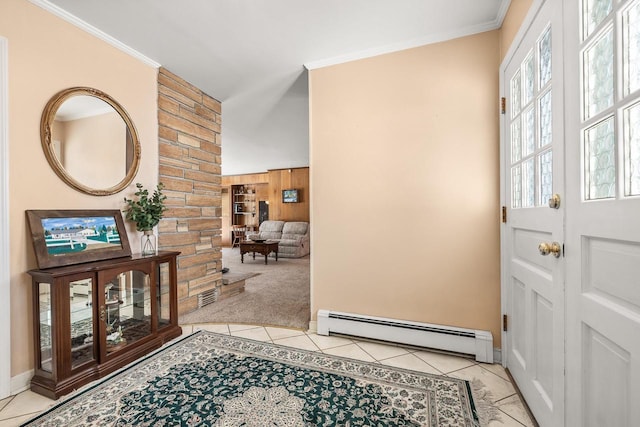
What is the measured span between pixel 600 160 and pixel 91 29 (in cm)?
320

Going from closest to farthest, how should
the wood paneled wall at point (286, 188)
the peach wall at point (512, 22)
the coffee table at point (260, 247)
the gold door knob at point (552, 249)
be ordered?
the gold door knob at point (552, 249), the peach wall at point (512, 22), the coffee table at point (260, 247), the wood paneled wall at point (286, 188)

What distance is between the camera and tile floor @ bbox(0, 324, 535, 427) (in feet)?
4.93

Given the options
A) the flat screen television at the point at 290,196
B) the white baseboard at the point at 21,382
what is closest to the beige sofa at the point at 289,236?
the flat screen television at the point at 290,196

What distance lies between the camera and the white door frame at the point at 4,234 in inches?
65.0

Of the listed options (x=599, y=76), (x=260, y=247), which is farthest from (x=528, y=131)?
(x=260, y=247)

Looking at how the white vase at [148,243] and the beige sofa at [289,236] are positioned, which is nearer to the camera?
the white vase at [148,243]

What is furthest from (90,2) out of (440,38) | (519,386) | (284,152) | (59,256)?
(284,152)

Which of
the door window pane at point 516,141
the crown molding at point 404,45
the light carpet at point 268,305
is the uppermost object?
the crown molding at point 404,45

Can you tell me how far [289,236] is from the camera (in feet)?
24.4

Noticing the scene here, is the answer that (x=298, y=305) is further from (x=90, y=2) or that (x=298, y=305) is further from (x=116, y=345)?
(x=90, y=2)

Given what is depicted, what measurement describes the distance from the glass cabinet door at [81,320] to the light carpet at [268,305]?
0.98 m

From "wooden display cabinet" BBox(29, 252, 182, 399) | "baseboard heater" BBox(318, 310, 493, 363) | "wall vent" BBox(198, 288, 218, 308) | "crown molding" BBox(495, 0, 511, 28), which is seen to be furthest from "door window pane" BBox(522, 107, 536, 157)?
"wall vent" BBox(198, 288, 218, 308)

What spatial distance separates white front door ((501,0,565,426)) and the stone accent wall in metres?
2.96

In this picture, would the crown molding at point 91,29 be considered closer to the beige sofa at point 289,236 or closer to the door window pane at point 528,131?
the door window pane at point 528,131
